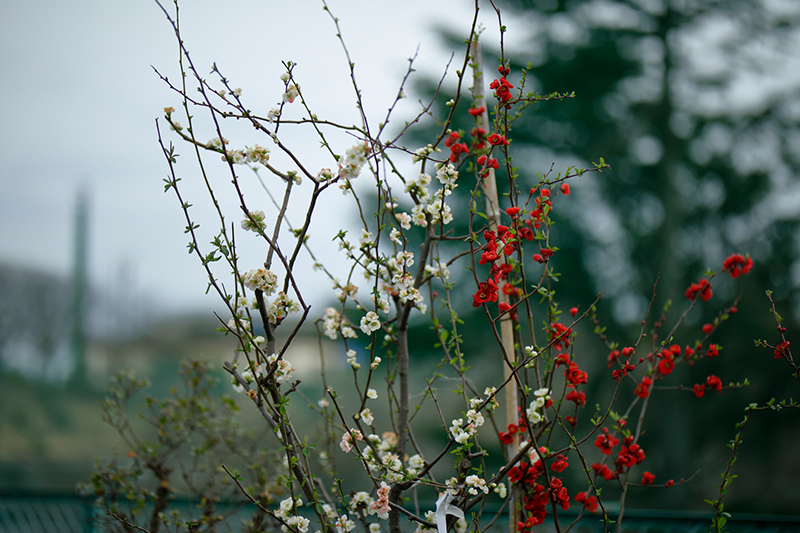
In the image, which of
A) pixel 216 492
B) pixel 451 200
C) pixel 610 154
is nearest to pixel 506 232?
pixel 216 492

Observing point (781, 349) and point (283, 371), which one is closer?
point (283, 371)

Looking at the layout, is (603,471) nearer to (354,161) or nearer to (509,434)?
(509,434)

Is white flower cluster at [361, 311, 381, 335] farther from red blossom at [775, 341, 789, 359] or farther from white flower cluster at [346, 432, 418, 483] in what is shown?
red blossom at [775, 341, 789, 359]

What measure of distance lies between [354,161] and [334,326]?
0.38m

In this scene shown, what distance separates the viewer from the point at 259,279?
0.84 meters

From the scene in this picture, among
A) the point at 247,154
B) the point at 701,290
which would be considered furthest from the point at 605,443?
the point at 247,154

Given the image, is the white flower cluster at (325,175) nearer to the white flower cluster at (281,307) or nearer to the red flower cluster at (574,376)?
the white flower cluster at (281,307)

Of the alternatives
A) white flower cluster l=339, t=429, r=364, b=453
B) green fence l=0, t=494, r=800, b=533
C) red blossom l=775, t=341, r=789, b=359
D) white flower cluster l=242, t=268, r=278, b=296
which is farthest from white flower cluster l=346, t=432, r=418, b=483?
red blossom l=775, t=341, r=789, b=359

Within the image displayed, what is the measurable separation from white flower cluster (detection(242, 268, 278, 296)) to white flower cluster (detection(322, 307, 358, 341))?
232mm

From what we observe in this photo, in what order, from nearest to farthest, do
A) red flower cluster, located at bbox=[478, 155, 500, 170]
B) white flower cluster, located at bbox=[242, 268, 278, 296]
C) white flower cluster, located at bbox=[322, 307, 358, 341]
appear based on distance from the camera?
white flower cluster, located at bbox=[242, 268, 278, 296] < red flower cluster, located at bbox=[478, 155, 500, 170] < white flower cluster, located at bbox=[322, 307, 358, 341]

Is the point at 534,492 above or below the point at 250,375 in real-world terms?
below

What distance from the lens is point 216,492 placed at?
1635 mm

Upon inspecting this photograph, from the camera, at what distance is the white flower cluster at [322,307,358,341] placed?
3.46 feet

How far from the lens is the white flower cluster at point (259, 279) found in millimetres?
835
